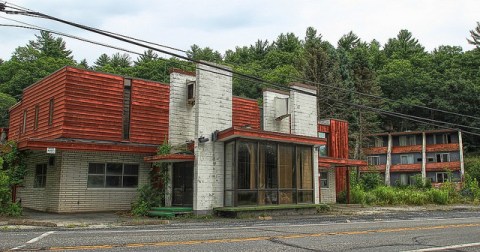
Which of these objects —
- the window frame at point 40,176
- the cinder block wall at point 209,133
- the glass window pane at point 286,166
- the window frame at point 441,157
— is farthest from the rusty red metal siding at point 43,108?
the window frame at point 441,157

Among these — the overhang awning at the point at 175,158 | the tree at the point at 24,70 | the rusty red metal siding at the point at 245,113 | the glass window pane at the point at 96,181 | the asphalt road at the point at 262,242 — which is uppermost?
the tree at the point at 24,70

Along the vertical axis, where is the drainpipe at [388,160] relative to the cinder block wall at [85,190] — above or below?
above

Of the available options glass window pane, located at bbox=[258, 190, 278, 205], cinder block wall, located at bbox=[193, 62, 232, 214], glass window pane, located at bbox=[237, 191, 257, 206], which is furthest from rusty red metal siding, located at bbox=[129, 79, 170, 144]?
glass window pane, located at bbox=[258, 190, 278, 205]

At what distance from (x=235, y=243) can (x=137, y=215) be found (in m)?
10.6

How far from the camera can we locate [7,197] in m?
17.1

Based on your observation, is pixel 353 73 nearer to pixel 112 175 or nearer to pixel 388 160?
pixel 388 160

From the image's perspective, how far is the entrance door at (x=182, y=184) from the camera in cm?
→ 1972

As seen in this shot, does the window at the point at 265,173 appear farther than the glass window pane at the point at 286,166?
No

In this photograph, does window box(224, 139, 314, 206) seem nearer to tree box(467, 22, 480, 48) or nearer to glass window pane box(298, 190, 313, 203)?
glass window pane box(298, 190, 313, 203)

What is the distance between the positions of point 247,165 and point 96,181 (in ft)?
23.7

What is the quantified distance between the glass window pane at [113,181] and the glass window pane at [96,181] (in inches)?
9.5

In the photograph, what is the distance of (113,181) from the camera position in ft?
68.7

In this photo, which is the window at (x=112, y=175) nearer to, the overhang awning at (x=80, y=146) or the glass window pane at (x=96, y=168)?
the glass window pane at (x=96, y=168)

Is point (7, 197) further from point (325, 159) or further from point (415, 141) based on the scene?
point (415, 141)
